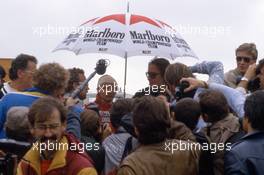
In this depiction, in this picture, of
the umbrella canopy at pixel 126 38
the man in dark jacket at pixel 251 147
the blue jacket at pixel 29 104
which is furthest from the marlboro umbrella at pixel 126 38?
the man in dark jacket at pixel 251 147

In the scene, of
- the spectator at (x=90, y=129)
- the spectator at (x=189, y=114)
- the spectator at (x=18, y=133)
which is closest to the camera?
the spectator at (x=18, y=133)

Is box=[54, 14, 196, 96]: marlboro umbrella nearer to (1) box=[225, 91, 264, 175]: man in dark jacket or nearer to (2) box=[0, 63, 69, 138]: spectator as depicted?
(2) box=[0, 63, 69, 138]: spectator

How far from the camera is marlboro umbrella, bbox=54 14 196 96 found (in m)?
6.87

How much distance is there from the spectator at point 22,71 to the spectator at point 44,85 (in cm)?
87

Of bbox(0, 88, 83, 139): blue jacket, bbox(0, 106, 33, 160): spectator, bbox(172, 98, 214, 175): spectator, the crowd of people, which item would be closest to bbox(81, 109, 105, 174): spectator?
the crowd of people

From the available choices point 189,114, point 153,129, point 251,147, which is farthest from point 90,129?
point 251,147

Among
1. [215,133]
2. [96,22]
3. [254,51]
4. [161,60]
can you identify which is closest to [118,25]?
[96,22]

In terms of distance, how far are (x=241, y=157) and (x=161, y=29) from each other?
408cm

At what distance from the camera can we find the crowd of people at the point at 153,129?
3.51 m

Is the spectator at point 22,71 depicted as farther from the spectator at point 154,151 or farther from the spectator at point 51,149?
the spectator at point 154,151

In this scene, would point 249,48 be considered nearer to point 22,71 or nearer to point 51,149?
point 22,71

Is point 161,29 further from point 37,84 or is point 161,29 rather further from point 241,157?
point 241,157

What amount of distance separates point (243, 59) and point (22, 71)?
210cm

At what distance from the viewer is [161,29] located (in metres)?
7.26
